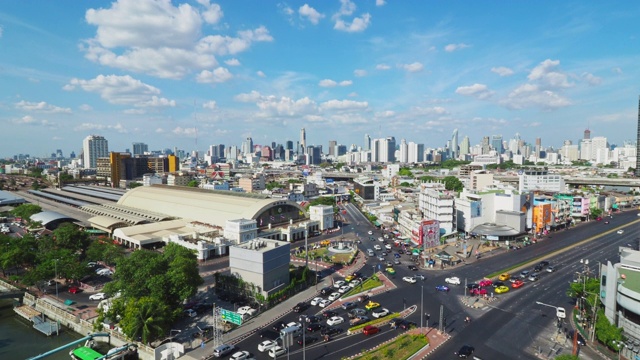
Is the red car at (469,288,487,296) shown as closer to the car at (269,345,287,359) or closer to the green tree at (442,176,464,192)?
the car at (269,345,287,359)

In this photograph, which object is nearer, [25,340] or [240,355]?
[240,355]

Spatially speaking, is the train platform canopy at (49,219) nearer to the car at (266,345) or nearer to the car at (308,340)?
the car at (266,345)

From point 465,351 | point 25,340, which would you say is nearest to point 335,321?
point 465,351

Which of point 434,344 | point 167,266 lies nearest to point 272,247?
point 167,266

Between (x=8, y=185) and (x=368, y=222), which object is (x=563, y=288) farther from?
(x=8, y=185)

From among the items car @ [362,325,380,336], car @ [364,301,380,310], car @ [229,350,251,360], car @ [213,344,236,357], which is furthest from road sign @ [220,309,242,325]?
car @ [364,301,380,310]

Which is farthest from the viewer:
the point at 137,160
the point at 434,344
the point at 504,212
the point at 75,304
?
the point at 137,160

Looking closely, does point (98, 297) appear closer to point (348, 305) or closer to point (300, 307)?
point (300, 307)
